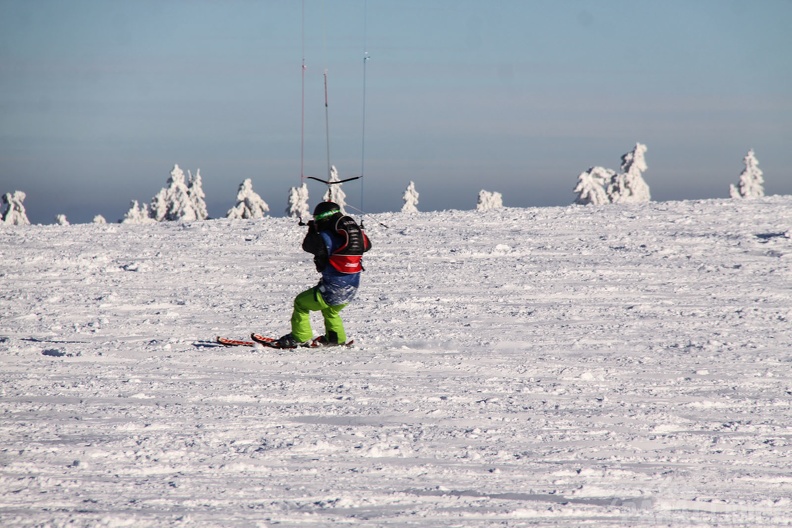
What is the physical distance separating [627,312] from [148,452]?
7.84m

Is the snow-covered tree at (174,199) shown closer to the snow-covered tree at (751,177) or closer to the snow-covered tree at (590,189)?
the snow-covered tree at (590,189)

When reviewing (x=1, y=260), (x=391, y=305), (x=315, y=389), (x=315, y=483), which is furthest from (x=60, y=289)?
(x=315, y=483)

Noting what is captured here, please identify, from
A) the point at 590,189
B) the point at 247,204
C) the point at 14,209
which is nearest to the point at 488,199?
the point at 590,189

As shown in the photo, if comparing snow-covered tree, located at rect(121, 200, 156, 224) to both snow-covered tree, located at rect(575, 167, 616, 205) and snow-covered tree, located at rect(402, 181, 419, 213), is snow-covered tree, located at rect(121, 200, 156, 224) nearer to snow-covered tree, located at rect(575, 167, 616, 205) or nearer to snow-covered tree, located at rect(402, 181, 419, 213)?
snow-covered tree, located at rect(402, 181, 419, 213)

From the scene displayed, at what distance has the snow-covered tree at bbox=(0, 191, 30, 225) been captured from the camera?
54.4 m

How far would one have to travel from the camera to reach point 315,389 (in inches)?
291

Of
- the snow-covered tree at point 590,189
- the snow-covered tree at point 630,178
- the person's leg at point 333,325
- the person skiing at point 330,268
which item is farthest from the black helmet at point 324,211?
the snow-covered tree at point 630,178

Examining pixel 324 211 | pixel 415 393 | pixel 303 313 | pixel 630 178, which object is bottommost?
pixel 415 393

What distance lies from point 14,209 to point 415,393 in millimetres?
54814

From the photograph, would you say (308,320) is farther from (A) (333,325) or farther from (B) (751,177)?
(B) (751,177)

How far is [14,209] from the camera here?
55.0 meters

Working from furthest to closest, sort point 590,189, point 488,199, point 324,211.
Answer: point 488,199 → point 590,189 → point 324,211

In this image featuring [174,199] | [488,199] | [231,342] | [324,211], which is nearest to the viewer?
[324,211]

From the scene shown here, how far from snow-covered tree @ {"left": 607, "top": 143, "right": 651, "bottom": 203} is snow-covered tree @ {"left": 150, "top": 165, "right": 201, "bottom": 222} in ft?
101
